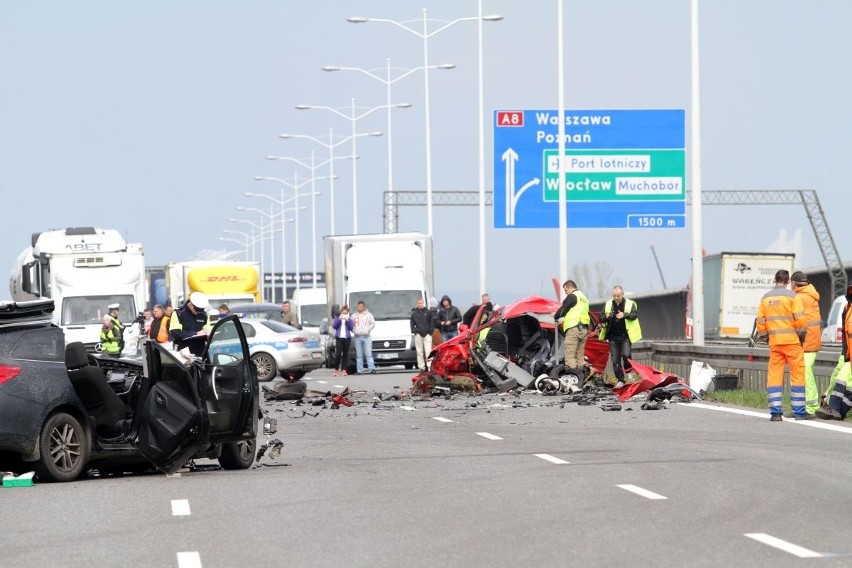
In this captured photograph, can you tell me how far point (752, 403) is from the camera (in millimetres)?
23188

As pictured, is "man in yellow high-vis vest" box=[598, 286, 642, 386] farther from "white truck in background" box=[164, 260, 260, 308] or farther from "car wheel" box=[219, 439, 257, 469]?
"white truck in background" box=[164, 260, 260, 308]

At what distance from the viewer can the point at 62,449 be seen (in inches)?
567

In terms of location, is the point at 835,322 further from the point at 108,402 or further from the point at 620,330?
the point at 108,402

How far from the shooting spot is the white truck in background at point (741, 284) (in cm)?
4716

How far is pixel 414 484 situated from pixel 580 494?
1.56m

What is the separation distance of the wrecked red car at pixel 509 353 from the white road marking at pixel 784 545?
1756cm

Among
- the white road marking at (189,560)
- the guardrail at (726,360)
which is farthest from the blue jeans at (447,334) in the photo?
the white road marking at (189,560)

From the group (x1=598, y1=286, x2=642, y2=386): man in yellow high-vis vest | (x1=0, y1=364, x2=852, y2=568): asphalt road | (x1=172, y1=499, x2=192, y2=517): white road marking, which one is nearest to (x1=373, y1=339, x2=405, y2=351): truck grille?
(x1=598, y1=286, x2=642, y2=386): man in yellow high-vis vest

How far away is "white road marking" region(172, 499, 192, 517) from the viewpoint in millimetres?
11758

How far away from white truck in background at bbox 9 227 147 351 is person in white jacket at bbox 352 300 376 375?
5.14 m

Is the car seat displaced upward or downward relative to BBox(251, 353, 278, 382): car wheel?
upward

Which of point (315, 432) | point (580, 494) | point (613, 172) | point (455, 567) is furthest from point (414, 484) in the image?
point (613, 172)

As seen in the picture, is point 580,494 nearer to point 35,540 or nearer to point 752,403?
point 35,540

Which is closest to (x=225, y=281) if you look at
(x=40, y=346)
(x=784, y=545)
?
(x=40, y=346)
